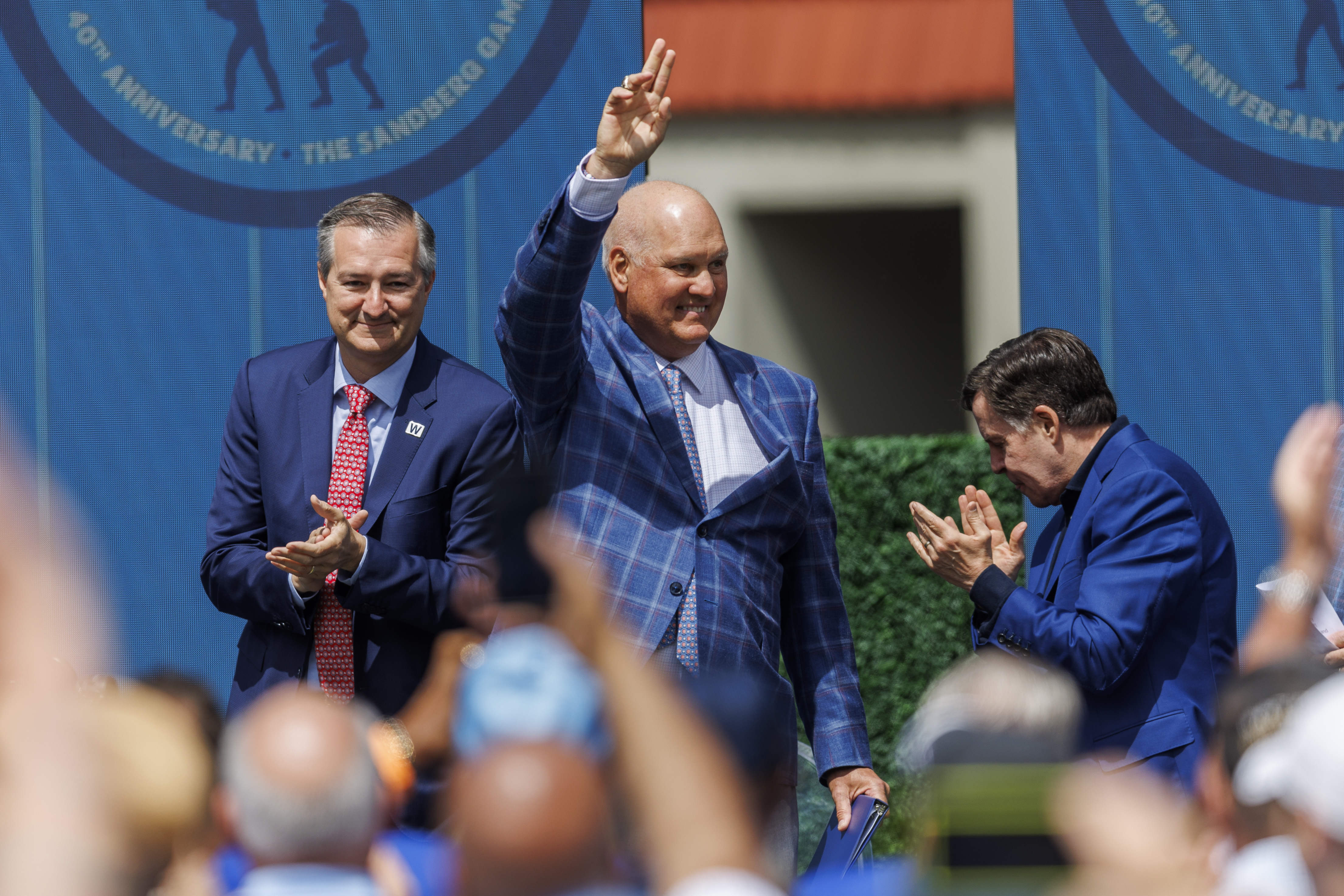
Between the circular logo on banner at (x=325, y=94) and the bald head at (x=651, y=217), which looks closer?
the bald head at (x=651, y=217)

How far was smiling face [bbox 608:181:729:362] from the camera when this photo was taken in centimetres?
299

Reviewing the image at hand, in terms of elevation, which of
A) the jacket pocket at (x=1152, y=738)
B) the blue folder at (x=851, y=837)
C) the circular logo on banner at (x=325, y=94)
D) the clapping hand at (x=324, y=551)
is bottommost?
the blue folder at (x=851, y=837)

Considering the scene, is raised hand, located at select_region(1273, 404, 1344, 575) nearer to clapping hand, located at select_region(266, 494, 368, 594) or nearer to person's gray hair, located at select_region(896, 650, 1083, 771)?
person's gray hair, located at select_region(896, 650, 1083, 771)

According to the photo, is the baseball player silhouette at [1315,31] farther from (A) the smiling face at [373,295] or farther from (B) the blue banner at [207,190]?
(A) the smiling face at [373,295]

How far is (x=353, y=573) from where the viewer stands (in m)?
2.82

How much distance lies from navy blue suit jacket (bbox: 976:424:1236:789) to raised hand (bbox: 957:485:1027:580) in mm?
211

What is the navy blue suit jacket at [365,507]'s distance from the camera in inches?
115

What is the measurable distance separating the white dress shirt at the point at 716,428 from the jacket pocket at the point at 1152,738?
849 millimetres

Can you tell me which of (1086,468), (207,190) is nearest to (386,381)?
(207,190)

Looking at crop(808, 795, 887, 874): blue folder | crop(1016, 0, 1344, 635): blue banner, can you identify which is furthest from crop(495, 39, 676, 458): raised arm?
crop(1016, 0, 1344, 635): blue banner

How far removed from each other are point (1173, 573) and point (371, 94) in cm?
234

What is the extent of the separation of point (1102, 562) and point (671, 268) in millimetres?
996

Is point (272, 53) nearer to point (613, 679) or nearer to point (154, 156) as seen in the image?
point (154, 156)

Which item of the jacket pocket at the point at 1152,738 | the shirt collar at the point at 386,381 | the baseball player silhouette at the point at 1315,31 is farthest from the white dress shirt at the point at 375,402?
the baseball player silhouette at the point at 1315,31
